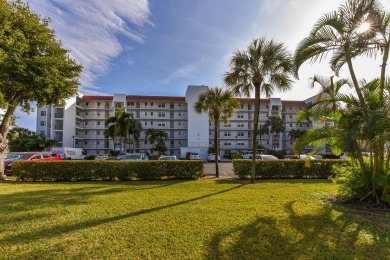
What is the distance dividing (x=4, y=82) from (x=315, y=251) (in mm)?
14241

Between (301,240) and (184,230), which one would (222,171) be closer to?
→ (184,230)

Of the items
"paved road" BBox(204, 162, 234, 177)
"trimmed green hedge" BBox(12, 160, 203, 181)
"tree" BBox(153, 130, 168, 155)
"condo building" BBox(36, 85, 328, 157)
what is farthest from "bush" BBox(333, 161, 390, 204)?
"condo building" BBox(36, 85, 328, 157)

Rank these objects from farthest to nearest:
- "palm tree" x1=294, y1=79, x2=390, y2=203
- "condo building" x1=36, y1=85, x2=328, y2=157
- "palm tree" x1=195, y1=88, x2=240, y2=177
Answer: "condo building" x1=36, y1=85, x2=328, y2=157 < "palm tree" x1=195, y1=88, x2=240, y2=177 < "palm tree" x1=294, y1=79, x2=390, y2=203

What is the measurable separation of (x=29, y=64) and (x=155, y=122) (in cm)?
4249

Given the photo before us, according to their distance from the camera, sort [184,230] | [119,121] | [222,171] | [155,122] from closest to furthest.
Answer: [184,230] < [222,171] < [119,121] < [155,122]

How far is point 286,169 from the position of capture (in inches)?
575

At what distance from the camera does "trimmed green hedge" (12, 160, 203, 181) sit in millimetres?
12906

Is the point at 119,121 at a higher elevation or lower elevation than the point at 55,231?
higher

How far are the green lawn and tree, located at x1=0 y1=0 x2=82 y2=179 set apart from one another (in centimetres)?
671

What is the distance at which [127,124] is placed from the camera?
130ft

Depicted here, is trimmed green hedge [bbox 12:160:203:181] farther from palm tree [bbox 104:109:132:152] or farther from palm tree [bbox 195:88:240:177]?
palm tree [bbox 104:109:132:152]

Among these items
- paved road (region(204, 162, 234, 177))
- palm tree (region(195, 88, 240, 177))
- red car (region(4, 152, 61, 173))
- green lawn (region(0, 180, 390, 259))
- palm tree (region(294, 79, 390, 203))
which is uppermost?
palm tree (region(195, 88, 240, 177))

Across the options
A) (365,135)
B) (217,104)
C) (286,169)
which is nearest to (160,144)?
(217,104)

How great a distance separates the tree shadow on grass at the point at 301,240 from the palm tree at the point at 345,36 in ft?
13.4
